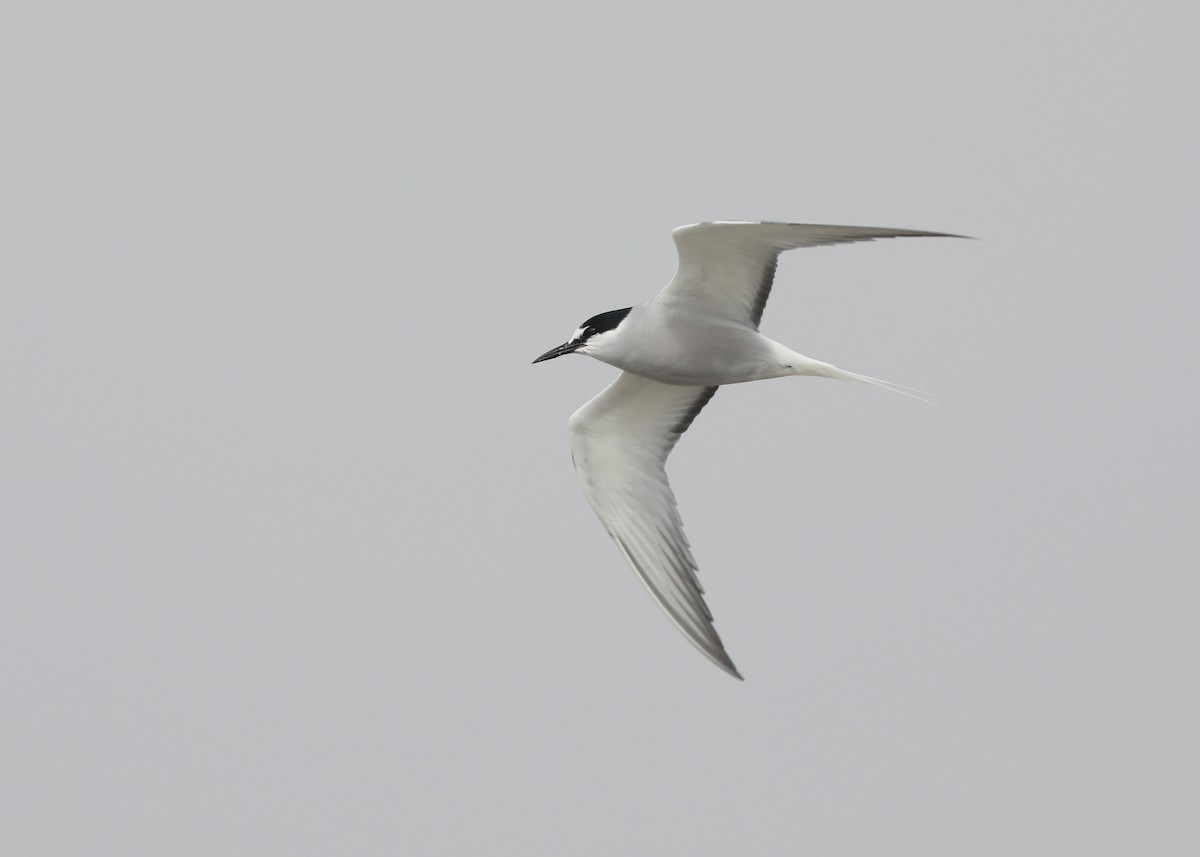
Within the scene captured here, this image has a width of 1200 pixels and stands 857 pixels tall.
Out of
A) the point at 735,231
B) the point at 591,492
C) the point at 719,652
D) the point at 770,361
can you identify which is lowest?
the point at 719,652

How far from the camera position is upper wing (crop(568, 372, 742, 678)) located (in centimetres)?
941

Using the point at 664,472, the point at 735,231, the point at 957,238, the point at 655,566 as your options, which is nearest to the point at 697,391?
the point at 664,472

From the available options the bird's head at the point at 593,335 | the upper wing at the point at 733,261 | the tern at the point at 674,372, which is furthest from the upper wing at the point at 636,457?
the upper wing at the point at 733,261

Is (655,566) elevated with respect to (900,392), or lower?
lower

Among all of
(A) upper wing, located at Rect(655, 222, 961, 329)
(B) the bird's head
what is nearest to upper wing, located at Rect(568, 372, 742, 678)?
(B) the bird's head

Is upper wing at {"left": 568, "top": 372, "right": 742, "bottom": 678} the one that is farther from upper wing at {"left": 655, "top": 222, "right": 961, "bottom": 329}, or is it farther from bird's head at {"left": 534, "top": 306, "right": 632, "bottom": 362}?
upper wing at {"left": 655, "top": 222, "right": 961, "bottom": 329}

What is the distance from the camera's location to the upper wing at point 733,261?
8039 millimetres

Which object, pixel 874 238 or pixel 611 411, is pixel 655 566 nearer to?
pixel 611 411

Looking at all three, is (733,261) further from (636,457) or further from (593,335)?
(636,457)

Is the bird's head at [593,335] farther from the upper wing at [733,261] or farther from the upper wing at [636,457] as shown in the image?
the upper wing at [636,457]

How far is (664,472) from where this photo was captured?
967 centimetres

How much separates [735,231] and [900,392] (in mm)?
1183

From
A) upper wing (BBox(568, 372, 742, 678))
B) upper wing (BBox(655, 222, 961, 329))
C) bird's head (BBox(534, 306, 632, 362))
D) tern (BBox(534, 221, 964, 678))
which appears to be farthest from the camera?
upper wing (BBox(568, 372, 742, 678))

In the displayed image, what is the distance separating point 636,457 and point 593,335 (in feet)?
3.62
